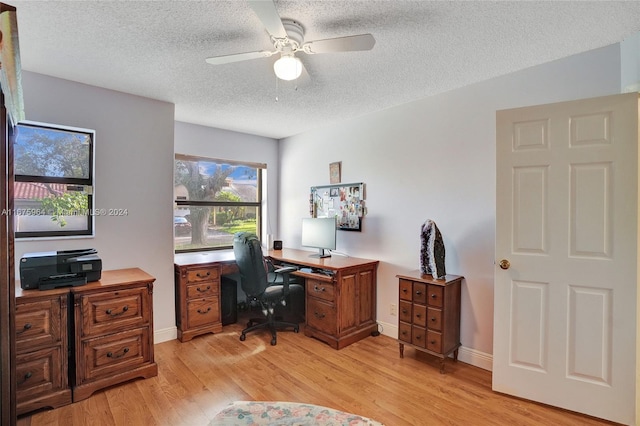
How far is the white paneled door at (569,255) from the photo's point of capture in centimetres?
190

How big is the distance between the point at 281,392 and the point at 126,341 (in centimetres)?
125

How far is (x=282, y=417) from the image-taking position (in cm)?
128

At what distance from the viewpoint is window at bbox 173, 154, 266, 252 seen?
3943 mm

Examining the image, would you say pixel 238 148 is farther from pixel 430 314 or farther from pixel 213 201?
pixel 430 314

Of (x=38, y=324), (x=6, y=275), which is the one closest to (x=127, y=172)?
(x=38, y=324)

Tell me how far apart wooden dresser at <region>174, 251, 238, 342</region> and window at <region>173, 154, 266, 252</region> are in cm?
66

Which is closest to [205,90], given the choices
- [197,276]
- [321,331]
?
[197,276]

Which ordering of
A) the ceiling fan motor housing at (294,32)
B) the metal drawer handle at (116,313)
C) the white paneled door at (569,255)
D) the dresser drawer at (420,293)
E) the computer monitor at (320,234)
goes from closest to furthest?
the ceiling fan motor housing at (294,32) < the white paneled door at (569,255) < the metal drawer handle at (116,313) < the dresser drawer at (420,293) < the computer monitor at (320,234)

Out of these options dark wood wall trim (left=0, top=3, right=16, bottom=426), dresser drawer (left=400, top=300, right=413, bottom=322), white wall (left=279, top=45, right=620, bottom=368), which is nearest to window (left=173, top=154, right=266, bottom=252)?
white wall (left=279, top=45, right=620, bottom=368)

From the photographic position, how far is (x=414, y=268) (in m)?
3.11

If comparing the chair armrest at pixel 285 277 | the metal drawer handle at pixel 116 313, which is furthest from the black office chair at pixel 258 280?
the metal drawer handle at pixel 116 313

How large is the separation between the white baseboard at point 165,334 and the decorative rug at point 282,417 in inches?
85.6

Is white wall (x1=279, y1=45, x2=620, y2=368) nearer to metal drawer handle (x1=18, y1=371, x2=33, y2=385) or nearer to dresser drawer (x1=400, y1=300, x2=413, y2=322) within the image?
dresser drawer (x1=400, y1=300, x2=413, y2=322)

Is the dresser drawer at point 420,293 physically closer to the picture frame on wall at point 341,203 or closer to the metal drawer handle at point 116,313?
the picture frame on wall at point 341,203
